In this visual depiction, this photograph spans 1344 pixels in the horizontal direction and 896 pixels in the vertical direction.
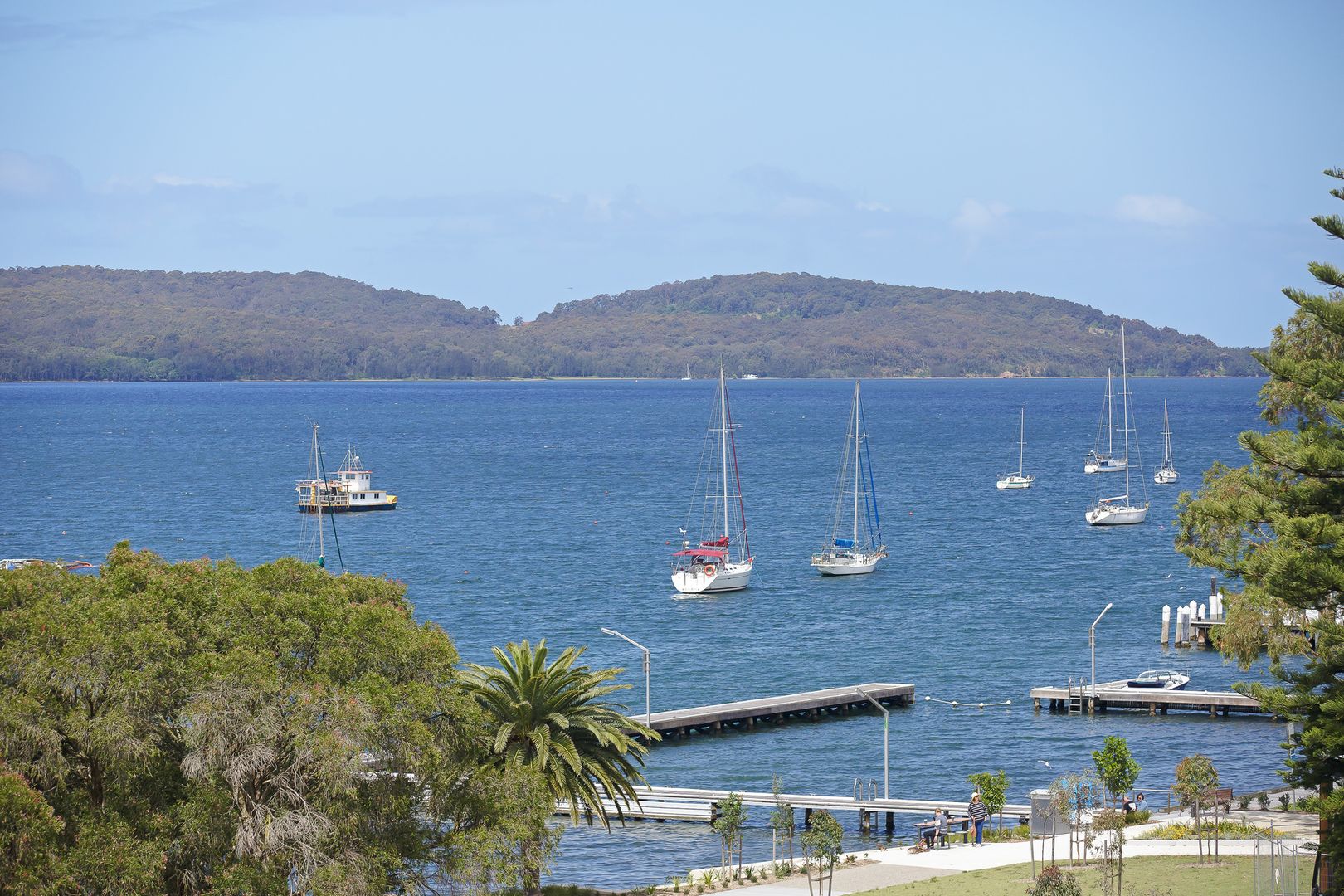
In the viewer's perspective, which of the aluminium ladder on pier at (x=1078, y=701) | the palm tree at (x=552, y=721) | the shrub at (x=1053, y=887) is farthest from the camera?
the aluminium ladder on pier at (x=1078, y=701)

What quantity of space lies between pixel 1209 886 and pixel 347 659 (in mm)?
16238

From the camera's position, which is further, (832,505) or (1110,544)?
(832,505)

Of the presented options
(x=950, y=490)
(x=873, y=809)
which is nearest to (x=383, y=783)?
(x=873, y=809)

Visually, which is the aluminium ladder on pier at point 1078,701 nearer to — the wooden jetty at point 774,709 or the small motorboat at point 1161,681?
the small motorboat at point 1161,681

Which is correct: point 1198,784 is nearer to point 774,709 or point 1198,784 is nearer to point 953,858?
point 953,858

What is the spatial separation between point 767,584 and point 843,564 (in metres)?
4.47

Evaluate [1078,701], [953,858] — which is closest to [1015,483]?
[1078,701]

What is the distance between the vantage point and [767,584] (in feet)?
256

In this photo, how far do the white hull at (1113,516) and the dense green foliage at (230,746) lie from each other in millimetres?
81169

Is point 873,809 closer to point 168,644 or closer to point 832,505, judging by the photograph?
point 168,644

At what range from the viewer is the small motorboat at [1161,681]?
169 ft

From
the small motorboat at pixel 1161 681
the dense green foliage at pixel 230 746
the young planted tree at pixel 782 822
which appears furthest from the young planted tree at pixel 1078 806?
the small motorboat at pixel 1161 681

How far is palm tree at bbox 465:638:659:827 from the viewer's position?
2659cm

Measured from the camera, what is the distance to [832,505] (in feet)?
369
